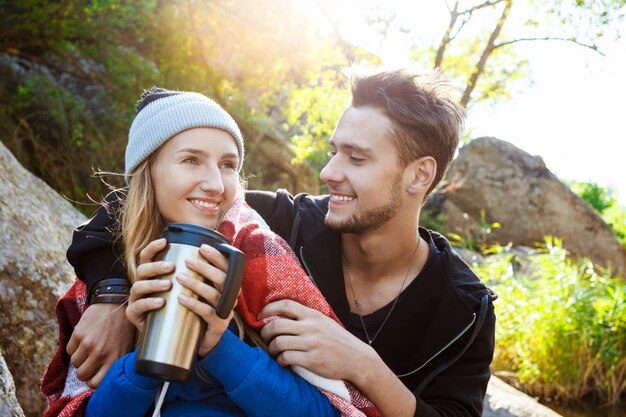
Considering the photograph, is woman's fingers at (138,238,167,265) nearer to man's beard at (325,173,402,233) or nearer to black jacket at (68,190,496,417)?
black jacket at (68,190,496,417)

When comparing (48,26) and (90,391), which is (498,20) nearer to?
(48,26)

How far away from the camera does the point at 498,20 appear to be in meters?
7.18

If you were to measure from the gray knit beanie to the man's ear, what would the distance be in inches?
42.9

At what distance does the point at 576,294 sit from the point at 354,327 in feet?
16.9

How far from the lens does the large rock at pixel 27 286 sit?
3197 mm

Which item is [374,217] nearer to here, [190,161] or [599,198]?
[190,161]

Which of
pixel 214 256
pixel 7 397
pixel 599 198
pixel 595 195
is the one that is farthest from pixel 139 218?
pixel 599 198

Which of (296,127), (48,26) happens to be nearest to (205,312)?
(48,26)

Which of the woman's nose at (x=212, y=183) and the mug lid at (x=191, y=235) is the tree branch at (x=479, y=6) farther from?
the mug lid at (x=191, y=235)

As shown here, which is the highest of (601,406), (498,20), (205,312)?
(498,20)

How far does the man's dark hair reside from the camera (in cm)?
315

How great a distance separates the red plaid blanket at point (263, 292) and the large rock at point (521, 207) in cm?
1068

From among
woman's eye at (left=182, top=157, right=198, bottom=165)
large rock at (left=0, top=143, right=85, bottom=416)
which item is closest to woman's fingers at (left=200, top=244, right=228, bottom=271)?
woman's eye at (left=182, top=157, right=198, bottom=165)

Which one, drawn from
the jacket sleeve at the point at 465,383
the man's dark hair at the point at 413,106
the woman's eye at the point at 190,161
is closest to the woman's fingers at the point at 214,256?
the woman's eye at the point at 190,161
